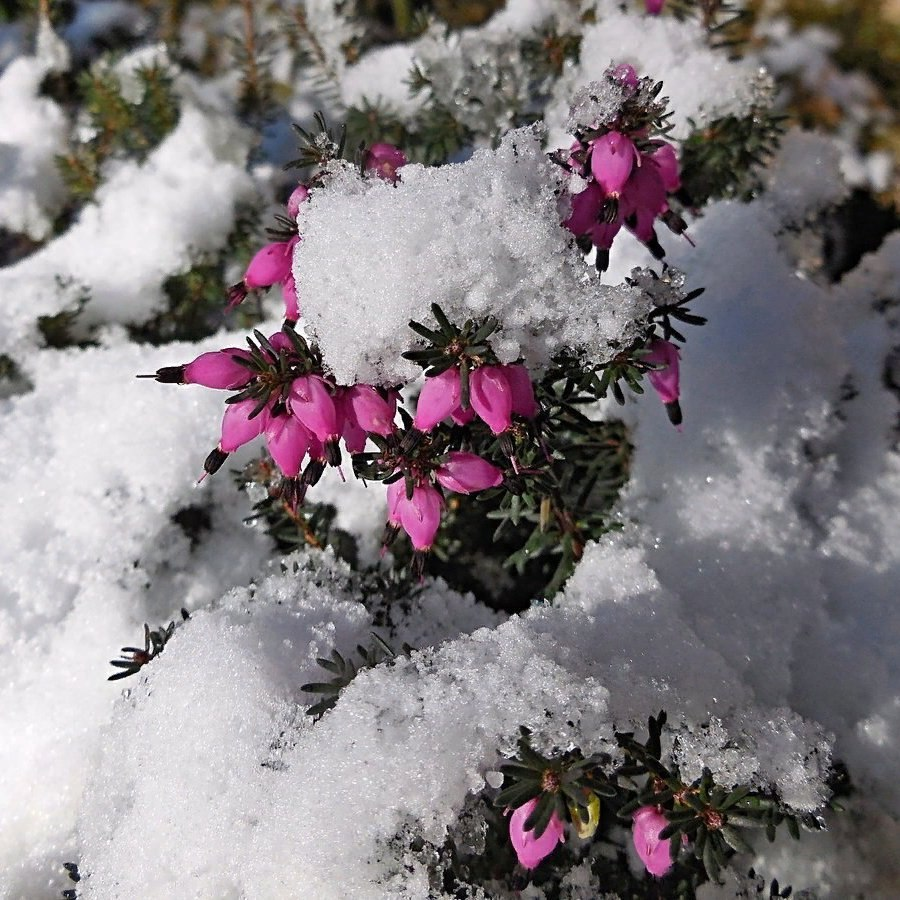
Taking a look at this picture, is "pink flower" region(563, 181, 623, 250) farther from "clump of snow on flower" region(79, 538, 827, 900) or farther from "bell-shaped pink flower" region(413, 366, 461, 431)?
"clump of snow on flower" region(79, 538, 827, 900)

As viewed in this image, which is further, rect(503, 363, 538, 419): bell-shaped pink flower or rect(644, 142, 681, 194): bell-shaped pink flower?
rect(644, 142, 681, 194): bell-shaped pink flower

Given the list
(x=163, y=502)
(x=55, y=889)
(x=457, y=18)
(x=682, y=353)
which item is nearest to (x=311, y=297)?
(x=163, y=502)

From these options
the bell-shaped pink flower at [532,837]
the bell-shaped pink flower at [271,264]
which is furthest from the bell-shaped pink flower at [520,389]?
the bell-shaped pink flower at [532,837]

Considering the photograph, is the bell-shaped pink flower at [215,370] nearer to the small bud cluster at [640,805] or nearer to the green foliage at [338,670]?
the green foliage at [338,670]

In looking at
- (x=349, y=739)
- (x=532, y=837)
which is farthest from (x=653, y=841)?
(x=349, y=739)

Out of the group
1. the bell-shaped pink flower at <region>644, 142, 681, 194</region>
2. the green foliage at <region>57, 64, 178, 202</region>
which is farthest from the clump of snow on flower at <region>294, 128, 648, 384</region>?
the green foliage at <region>57, 64, 178, 202</region>

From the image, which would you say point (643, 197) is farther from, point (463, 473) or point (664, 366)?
point (463, 473)
